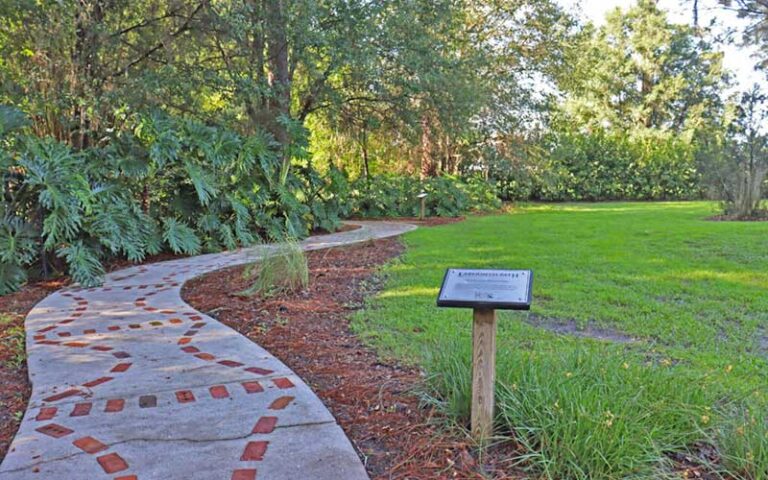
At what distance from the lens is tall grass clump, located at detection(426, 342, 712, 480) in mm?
1871

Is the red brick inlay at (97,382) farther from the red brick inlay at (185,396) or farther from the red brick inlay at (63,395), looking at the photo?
the red brick inlay at (185,396)

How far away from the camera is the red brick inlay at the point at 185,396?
8.32 feet

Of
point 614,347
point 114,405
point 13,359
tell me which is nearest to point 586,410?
point 614,347

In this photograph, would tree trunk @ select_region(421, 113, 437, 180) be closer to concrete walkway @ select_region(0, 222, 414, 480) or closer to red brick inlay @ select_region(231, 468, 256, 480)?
concrete walkway @ select_region(0, 222, 414, 480)

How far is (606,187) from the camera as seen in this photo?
60.5 feet

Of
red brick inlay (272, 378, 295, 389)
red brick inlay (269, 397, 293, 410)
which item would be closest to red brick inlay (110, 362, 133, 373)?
red brick inlay (272, 378, 295, 389)

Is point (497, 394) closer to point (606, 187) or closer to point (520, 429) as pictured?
point (520, 429)

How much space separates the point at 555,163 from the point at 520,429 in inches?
628

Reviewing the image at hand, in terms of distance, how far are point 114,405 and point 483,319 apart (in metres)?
1.69

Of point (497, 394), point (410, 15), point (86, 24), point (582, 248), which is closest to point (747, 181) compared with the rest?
point (582, 248)

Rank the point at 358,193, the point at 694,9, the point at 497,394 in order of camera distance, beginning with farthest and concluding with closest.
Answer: the point at 358,193 < the point at 694,9 < the point at 497,394

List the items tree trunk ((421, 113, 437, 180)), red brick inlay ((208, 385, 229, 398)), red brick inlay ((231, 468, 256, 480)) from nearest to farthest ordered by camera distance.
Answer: red brick inlay ((231, 468, 256, 480)) → red brick inlay ((208, 385, 229, 398)) → tree trunk ((421, 113, 437, 180))

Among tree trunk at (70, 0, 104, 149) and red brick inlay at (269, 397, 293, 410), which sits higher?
tree trunk at (70, 0, 104, 149)

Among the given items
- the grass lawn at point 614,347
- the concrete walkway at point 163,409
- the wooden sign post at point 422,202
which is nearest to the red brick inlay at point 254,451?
the concrete walkway at point 163,409
